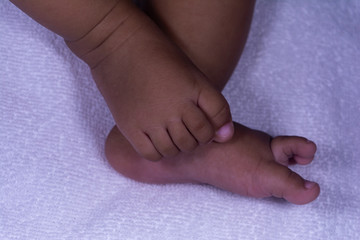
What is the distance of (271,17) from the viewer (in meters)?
0.99

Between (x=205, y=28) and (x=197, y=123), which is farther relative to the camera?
(x=205, y=28)

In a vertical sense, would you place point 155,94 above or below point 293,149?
above

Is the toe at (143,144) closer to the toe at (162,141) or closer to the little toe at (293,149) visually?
the toe at (162,141)

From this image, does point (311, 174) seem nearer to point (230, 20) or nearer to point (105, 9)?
point (230, 20)

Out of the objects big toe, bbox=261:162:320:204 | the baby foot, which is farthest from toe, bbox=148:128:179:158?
big toe, bbox=261:162:320:204

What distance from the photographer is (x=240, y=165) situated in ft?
2.63

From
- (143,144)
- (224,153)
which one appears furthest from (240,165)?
(143,144)

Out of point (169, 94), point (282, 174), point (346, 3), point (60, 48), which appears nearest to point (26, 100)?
point (60, 48)

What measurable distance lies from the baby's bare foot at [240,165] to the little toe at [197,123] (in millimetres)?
63

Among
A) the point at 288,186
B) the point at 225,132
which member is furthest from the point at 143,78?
the point at 288,186

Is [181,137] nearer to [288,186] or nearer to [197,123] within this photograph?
[197,123]

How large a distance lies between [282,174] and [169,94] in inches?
7.1

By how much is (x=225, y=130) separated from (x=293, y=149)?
0.33 ft

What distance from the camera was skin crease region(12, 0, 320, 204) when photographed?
0.76 meters
